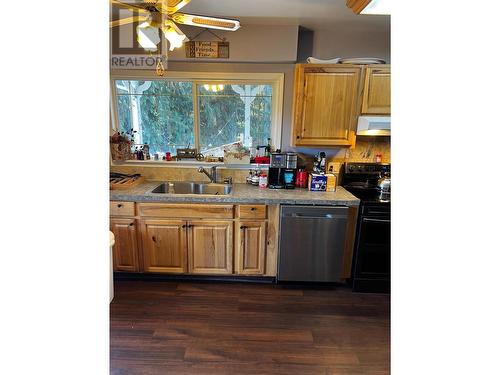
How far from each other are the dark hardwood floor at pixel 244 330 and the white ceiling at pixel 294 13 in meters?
2.49

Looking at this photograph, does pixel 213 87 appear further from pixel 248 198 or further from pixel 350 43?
pixel 350 43

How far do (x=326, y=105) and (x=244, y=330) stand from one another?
2095mm

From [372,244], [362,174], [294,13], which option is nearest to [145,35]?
[294,13]

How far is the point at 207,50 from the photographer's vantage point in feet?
9.05

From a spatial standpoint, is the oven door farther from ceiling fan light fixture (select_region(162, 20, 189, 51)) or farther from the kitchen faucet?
ceiling fan light fixture (select_region(162, 20, 189, 51))

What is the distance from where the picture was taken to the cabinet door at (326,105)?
2.55 metres

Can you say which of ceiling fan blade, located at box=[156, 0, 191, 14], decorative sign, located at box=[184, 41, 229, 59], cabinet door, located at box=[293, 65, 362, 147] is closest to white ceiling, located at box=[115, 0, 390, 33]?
decorative sign, located at box=[184, 41, 229, 59]

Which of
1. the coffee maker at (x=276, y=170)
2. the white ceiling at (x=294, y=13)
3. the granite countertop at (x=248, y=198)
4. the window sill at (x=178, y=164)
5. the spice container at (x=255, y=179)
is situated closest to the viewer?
the white ceiling at (x=294, y=13)

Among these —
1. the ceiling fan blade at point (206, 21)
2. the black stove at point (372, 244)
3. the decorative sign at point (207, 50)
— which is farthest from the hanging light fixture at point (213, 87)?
the black stove at point (372, 244)

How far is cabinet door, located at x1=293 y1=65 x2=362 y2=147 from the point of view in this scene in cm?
255

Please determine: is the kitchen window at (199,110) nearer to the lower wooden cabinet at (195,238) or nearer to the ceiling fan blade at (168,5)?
the lower wooden cabinet at (195,238)
